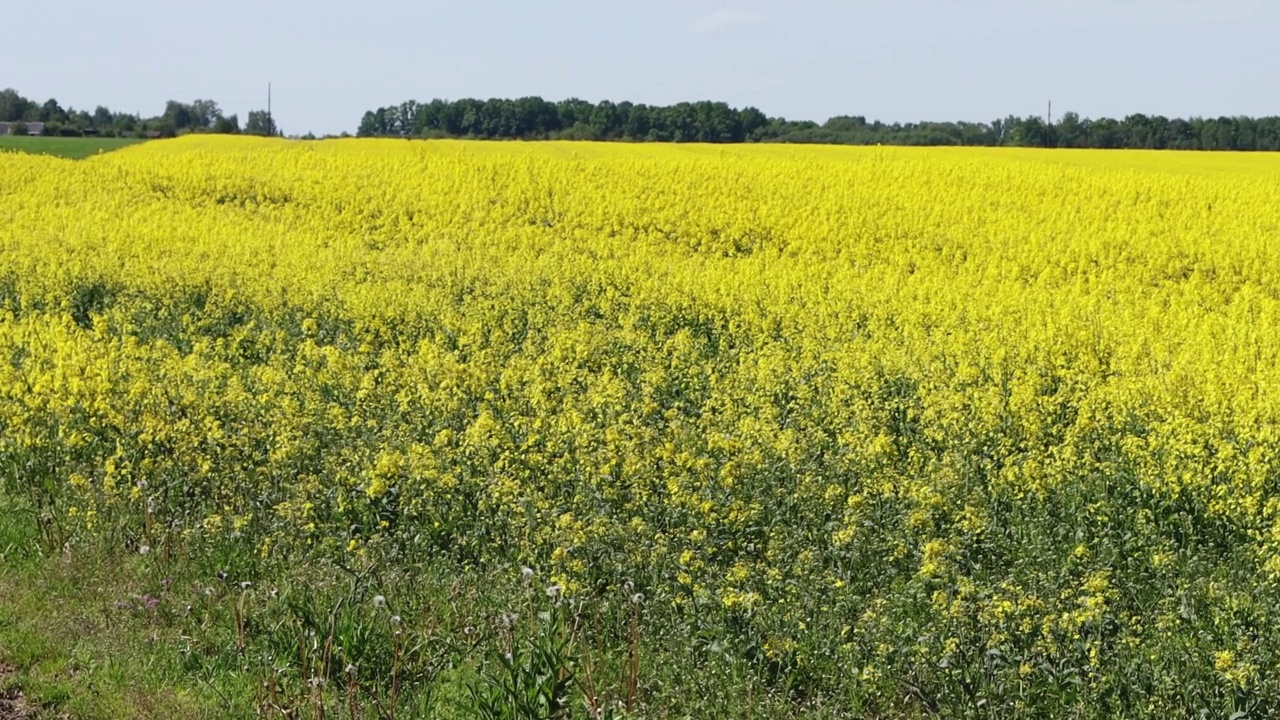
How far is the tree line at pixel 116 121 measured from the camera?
7219 cm

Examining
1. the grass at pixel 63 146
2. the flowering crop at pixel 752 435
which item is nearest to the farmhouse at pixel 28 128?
the grass at pixel 63 146

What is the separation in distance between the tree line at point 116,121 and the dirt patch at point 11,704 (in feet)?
208

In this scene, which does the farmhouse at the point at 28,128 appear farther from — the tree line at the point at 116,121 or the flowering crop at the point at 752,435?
the flowering crop at the point at 752,435

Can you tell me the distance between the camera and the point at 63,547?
7.43 metres

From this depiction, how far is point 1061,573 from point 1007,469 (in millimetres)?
1326

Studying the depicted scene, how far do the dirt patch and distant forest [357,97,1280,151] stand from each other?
51.7m

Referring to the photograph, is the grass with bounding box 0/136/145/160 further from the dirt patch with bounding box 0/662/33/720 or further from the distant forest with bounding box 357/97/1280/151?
the dirt patch with bounding box 0/662/33/720

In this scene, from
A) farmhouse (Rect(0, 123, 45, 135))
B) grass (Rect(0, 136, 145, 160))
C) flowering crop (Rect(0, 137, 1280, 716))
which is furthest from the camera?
farmhouse (Rect(0, 123, 45, 135))

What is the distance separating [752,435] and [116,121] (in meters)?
76.5

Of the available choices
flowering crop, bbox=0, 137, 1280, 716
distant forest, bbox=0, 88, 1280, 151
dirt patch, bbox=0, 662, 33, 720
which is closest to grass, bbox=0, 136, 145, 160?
distant forest, bbox=0, 88, 1280, 151

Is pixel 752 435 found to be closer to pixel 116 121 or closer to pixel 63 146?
pixel 63 146

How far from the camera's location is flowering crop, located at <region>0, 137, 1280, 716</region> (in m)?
5.77

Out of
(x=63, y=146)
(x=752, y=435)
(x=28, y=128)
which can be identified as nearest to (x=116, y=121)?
(x=28, y=128)

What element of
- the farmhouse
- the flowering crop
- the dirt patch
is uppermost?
the farmhouse
